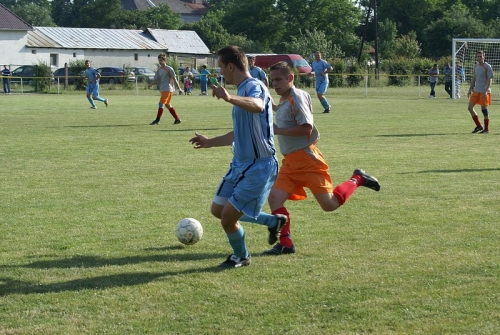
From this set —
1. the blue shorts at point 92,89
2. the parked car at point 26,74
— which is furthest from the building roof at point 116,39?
the blue shorts at point 92,89

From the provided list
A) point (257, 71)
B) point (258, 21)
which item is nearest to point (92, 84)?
point (257, 71)

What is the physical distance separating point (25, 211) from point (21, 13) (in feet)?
446

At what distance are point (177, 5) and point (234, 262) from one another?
160524mm

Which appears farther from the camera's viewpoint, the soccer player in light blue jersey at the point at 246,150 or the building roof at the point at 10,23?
the building roof at the point at 10,23

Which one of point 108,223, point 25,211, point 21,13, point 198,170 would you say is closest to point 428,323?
point 108,223

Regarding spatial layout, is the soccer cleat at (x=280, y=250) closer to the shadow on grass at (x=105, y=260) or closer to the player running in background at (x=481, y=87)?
the shadow on grass at (x=105, y=260)

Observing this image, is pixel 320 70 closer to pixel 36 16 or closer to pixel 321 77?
pixel 321 77

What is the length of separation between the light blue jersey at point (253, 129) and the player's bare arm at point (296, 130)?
526 millimetres

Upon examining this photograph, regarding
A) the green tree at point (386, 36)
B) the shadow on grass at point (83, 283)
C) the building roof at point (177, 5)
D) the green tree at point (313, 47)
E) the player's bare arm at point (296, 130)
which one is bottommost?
the shadow on grass at point (83, 283)

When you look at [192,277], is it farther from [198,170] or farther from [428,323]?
[198,170]

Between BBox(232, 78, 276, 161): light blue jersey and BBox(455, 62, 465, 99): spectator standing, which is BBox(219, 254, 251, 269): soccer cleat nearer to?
BBox(232, 78, 276, 161): light blue jersey

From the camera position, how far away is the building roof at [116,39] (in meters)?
73.4

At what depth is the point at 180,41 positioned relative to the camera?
84.2 m

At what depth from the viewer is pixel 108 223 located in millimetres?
8086
